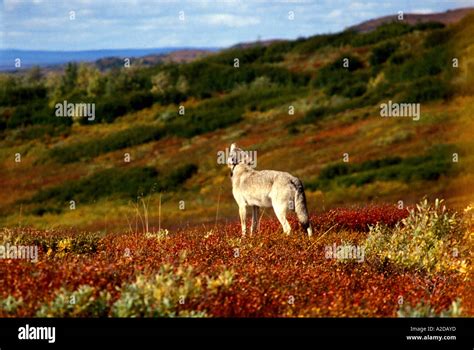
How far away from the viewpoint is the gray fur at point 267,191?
53.9 ft

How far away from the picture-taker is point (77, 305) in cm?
873

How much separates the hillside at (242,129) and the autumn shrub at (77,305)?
28.2 m

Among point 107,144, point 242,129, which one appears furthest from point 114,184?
point 242,129

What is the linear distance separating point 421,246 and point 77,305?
6669 millimetres

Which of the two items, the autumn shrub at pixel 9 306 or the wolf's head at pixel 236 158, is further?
the wolf's head at pixel 236 158

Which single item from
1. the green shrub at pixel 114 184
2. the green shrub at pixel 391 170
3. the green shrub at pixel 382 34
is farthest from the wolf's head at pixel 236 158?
the green shrub at pixel 382 34

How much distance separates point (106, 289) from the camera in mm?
9484

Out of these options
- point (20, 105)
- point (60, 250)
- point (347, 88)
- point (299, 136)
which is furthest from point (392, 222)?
point (20, 105)

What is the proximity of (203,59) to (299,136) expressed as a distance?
4553 cm

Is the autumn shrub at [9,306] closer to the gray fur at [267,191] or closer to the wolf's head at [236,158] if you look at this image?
the gray fur at [267,191]

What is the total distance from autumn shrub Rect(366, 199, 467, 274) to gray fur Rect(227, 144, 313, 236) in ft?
5.51

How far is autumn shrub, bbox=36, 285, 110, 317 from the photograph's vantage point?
8.66 m

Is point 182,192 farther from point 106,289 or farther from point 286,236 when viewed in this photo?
point 106,289
